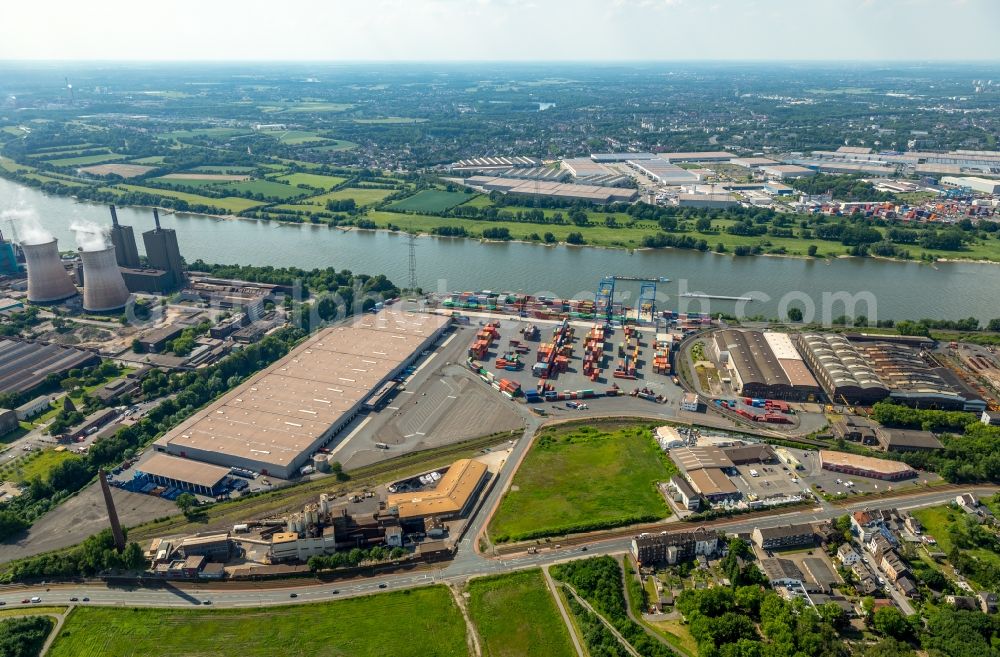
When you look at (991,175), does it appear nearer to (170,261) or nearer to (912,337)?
(912,337)

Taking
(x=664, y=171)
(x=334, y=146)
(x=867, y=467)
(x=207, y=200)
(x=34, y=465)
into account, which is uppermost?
(x=334, y=146)

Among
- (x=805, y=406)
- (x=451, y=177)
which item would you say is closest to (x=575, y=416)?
(x=805, y=406)

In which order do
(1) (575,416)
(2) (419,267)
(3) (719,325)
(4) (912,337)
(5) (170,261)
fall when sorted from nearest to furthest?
1. (1) (575,416)
2. (4) (912,337)
3. (3) (719,325)
4. (5) (170,261)
5. (2) (419,267)

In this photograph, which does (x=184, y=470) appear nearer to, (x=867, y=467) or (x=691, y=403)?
(x=691, y=403)

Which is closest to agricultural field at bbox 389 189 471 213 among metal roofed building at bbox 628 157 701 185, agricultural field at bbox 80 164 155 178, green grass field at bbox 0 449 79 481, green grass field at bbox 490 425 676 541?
metal roofed building at bbox 628 157 701 185

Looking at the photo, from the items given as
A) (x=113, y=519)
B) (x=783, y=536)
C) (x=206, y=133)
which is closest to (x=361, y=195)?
(x=113, y=519)

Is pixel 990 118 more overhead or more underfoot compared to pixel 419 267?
more overhead

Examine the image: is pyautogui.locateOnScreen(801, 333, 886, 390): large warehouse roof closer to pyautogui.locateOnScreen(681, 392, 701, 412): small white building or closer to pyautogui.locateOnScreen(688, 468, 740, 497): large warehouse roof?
pyautogui.locateOnScreen(681, 392, 701, 412): small white building
